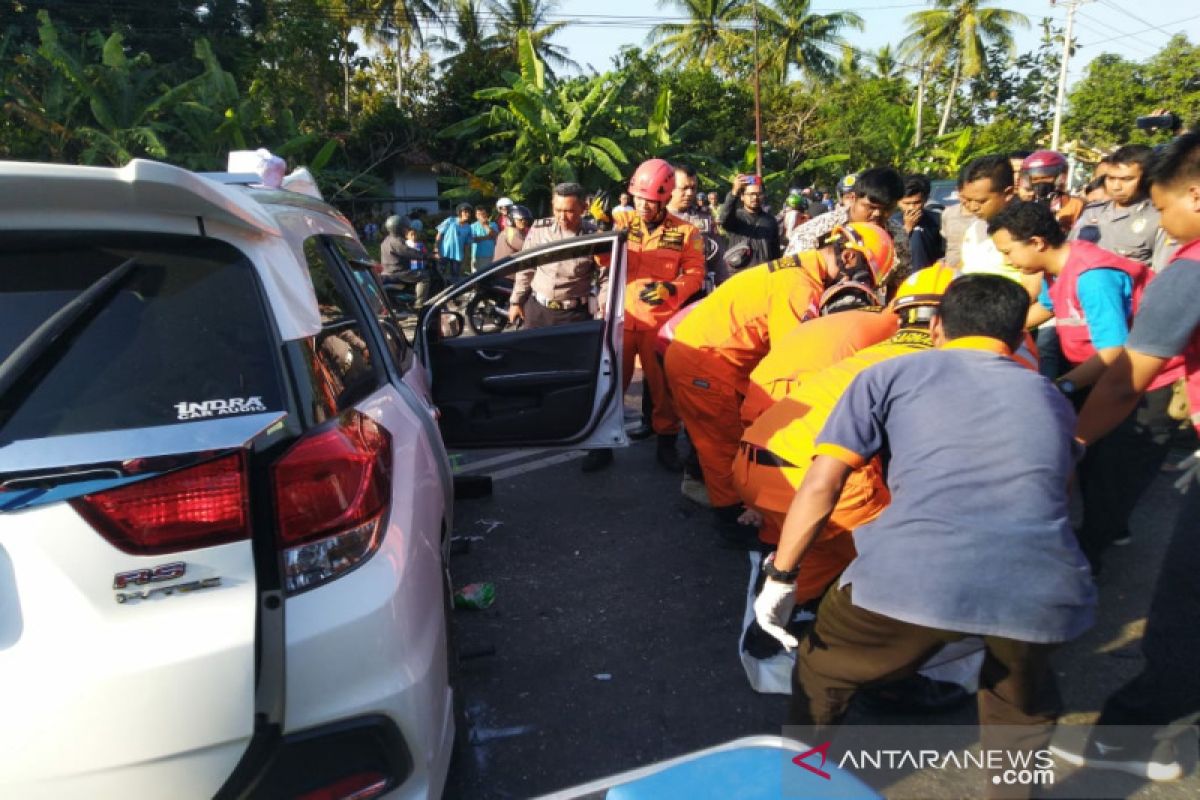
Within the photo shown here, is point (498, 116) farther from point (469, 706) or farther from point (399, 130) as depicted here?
point (469, 706)

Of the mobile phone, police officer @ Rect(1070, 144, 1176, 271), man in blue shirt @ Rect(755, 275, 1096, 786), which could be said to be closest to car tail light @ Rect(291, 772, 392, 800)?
man in blue shirt @ Rect(755, 275, 1096, 786)

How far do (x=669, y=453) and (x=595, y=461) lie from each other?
0.48 m

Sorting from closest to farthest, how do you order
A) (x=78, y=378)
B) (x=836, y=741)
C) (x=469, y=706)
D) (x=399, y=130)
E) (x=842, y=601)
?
(x=78, y=378) → (x=842, y=601) → (x=836, y=741) → (x=469, y=706) → (x=399, y=130)

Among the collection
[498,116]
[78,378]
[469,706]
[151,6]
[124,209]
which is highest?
[151,6]

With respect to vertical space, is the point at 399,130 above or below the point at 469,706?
above

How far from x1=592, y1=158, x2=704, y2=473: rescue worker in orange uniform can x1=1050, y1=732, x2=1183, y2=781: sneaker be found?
2930 millimetres

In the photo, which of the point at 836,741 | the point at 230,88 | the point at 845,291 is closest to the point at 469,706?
the point at 836,741

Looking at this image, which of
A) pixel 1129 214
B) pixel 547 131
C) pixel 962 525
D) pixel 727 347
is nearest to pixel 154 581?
pixel 962 525

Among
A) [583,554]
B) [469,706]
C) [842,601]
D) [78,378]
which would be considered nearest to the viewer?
[78,378]

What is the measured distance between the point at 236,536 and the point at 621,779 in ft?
2.69

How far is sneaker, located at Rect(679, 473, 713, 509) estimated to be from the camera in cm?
446

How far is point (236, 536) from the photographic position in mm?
1464

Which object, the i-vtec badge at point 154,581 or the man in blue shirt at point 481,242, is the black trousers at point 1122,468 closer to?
the i-vtec badge at point 154,581

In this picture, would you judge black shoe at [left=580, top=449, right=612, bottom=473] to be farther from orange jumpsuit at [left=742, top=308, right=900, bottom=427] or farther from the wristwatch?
the wristwatch
